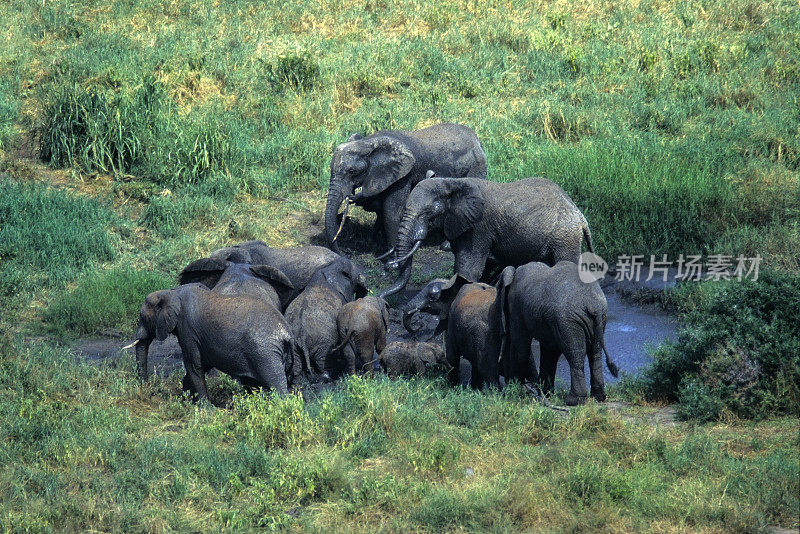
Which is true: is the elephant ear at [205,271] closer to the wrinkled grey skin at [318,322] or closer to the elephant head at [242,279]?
the elephant head at [242,279]

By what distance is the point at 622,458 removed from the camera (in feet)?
24.1

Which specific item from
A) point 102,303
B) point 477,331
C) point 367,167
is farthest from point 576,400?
point 102,303

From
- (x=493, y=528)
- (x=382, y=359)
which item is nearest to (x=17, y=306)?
(x=382, y=359)

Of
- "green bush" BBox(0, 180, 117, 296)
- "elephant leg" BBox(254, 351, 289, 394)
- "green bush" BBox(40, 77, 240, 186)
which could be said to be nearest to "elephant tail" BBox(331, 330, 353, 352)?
"elephant leg" BBox(254, 351, 289, 394)

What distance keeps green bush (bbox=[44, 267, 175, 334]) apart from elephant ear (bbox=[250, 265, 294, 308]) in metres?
1.88

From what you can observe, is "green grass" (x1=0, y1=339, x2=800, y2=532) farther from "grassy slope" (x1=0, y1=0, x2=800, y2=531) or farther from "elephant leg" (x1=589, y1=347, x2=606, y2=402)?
"elephant leg" (x1=589, y1=347, x2=606, y2=402)

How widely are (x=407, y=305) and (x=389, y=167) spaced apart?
111 inches

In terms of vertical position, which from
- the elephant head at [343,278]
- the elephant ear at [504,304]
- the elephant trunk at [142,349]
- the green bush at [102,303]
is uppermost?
the elephant ear at [504,304]

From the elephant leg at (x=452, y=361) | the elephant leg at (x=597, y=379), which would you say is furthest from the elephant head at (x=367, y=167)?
the elephant leg at (x=597, y=379)

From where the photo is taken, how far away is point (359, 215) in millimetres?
14469

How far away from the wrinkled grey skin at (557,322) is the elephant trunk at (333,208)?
422 centimetres

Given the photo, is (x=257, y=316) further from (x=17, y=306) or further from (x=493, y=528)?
(x=17, y=306)

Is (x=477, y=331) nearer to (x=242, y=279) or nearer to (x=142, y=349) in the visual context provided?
(x=242, y=279)

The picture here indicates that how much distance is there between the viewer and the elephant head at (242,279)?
1002 cm
